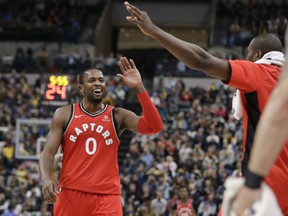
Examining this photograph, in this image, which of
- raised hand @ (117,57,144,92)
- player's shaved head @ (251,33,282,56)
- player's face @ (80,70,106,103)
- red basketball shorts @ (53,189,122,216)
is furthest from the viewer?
player's face @ (80,70,106,103)

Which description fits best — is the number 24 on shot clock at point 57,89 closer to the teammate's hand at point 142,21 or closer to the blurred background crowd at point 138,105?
the blurred background crowd at point 138,105

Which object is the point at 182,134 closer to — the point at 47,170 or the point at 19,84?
the point at 19,84

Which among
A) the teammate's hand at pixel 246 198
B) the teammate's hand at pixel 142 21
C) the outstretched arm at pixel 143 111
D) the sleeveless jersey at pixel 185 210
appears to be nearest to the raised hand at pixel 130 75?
the outstretched arm at pixel 143 111

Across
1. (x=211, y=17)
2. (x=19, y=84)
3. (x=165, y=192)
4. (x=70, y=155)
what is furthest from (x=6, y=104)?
(x=70, y=155)

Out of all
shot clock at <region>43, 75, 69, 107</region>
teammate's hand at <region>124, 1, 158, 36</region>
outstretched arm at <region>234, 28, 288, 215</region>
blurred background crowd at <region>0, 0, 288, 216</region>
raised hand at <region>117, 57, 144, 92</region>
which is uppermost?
teammate's hand at <region>124, 1, 158, 36</region>

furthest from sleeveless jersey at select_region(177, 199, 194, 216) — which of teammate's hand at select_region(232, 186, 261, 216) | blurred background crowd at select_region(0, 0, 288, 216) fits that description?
teammate's hand at select_region(232, 186, 261, 216)

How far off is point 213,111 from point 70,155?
15.5 metres

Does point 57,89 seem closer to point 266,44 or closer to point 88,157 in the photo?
point 88,157

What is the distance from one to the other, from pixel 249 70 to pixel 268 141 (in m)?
1.44

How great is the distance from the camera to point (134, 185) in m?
18.5

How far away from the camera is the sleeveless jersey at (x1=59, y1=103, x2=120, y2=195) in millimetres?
7289

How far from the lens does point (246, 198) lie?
3.48m

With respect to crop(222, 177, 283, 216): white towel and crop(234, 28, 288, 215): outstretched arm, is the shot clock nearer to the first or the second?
crop(222, 177, 283, 216): white towel

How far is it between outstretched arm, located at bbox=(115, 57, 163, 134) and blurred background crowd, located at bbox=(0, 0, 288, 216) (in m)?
9.21
